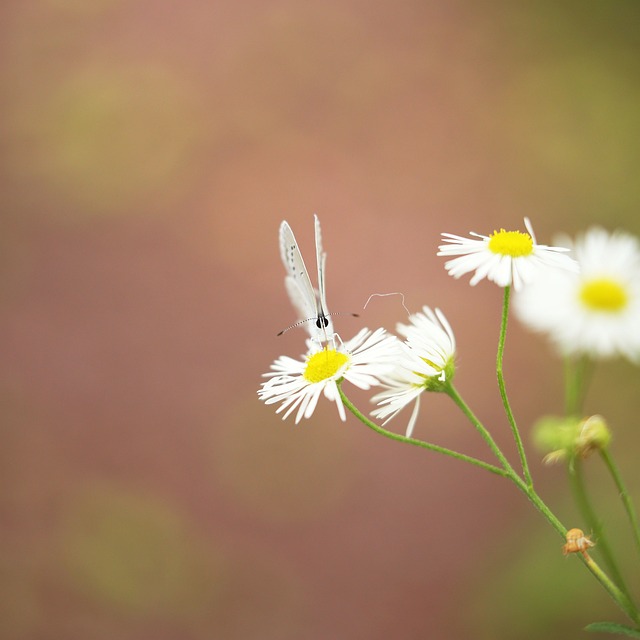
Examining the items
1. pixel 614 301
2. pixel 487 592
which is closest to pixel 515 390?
pixel 487 592

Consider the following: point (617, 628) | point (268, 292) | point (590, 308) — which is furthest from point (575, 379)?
point (268, 292)

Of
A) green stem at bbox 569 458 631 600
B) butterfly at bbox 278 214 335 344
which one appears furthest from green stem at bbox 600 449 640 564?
butterfly at bbox 278 214 335 344

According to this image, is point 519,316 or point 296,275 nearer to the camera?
point 519,316

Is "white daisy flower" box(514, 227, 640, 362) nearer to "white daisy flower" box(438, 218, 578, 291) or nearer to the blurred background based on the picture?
"white daisy flower" box(438, 218, 578, 291)

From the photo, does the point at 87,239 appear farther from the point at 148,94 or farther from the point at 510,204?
the point at 510,204

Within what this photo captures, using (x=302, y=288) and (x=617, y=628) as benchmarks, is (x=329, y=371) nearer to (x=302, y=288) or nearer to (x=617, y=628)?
(x=302, y=288)
